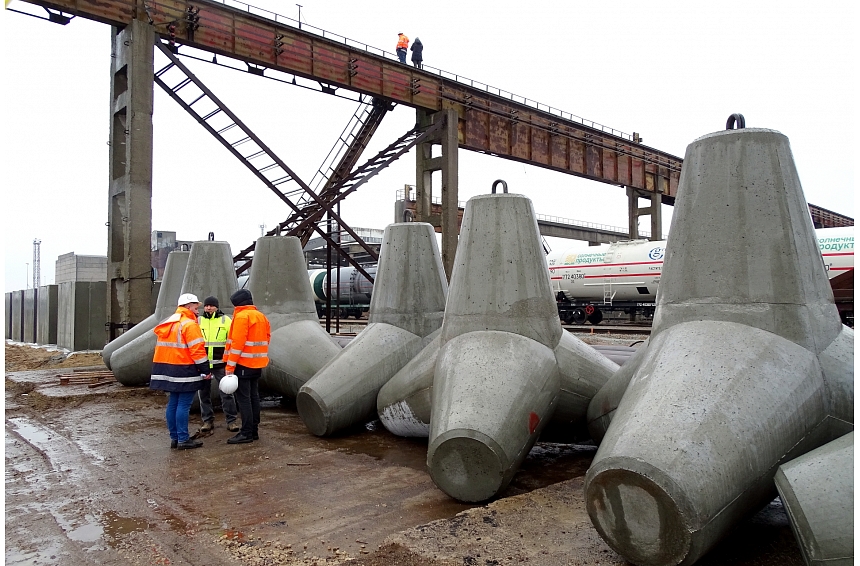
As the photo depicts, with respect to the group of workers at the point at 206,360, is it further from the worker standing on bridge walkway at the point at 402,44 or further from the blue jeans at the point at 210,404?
the worker standing on bridge walkway at the point at 402,44

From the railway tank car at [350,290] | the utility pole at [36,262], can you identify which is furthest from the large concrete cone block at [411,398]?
the utility pole at [36,262]

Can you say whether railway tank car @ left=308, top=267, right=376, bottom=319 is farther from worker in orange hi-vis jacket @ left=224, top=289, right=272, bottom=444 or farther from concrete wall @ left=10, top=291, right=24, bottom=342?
worker in orange hi-vis jacket @ left=224, top=289, right=272, bottom=444

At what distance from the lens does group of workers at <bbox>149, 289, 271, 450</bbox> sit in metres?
6.69

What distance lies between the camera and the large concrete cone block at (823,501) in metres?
2.98

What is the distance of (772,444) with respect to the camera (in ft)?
12.1

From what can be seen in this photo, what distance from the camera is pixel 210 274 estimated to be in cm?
1027

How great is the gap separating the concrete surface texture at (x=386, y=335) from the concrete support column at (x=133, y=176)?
7.39 metres

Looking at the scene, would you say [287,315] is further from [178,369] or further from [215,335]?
[178,369]

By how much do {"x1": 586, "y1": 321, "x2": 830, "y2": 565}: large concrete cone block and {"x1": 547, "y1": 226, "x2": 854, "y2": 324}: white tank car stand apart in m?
18.4

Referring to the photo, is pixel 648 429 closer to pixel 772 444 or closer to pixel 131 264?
pixel 772 444

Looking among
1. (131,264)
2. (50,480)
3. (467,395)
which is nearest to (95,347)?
(131,264)

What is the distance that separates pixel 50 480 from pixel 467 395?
12.5 feet

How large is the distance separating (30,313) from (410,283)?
22.3 meters

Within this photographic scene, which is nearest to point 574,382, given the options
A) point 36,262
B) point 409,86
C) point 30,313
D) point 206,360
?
point 206,360
